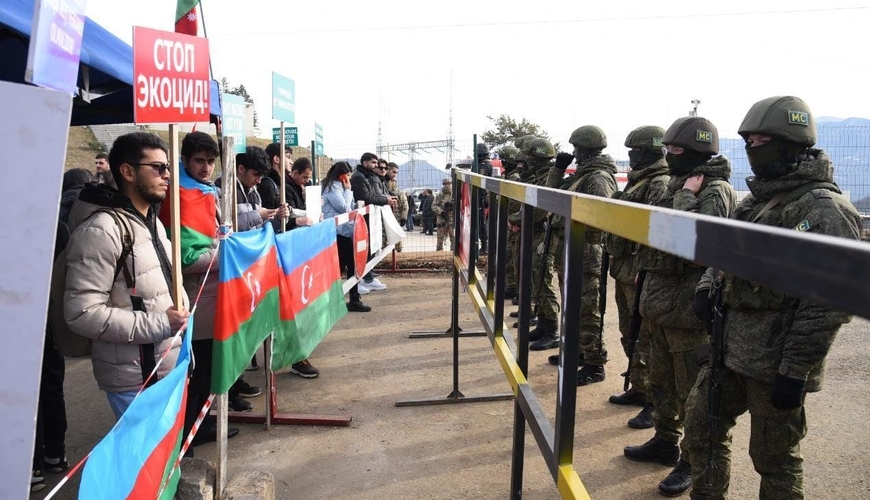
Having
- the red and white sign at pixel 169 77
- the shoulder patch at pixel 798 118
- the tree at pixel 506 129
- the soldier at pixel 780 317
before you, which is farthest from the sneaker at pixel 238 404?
the tree at pixel 506 129

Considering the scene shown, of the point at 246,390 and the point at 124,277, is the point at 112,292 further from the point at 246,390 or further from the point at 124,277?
the point at 246,390

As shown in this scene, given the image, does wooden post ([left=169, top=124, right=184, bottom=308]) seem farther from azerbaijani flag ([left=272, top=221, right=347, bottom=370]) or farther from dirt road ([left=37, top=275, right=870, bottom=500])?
dirt road ([left=37, top=275, right=870, bottom=500])

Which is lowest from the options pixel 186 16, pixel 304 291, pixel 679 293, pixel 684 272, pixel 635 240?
pixel 304 291

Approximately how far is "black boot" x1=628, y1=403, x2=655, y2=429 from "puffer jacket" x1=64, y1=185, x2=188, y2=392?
10.8ft

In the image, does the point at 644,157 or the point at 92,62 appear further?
the point at 644,157

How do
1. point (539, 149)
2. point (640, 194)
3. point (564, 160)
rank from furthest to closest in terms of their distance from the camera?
1. point (539, 149)
2. point (564, 160)
3. point (640, 194)

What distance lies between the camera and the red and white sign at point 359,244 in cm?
739

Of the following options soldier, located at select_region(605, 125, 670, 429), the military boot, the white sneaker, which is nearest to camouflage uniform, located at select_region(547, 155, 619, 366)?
soldier, located at select_region(605, 125, 670, 429)

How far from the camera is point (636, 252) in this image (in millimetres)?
4516

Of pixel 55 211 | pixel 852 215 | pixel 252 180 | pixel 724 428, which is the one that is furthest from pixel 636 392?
pixel 55 211

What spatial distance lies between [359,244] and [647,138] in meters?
3.87

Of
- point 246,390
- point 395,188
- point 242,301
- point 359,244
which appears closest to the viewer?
point 242,301

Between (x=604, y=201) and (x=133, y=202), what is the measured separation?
7.59 ft

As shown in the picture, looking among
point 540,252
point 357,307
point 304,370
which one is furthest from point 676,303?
point 357,307
